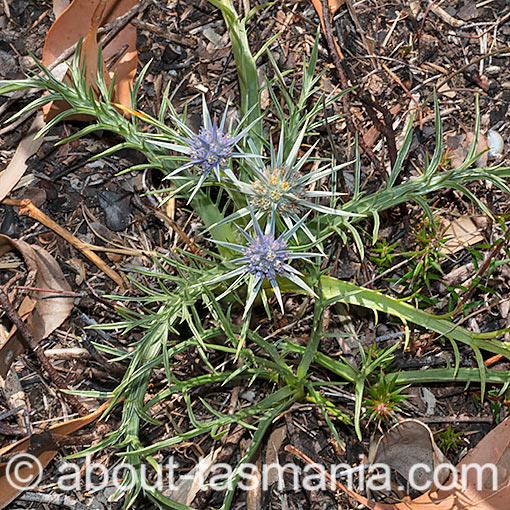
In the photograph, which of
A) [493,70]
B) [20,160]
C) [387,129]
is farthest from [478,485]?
[20,160]

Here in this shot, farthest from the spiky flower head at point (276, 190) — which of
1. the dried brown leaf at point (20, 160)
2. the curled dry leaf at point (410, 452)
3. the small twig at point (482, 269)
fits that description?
the dried brown leaf at point (20, 160)

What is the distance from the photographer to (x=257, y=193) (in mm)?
1666

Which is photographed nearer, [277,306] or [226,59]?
[277,306]

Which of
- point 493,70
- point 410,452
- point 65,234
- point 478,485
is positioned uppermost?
point 65,234

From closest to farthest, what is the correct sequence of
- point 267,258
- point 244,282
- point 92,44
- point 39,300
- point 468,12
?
point 267,258, point 244,282, point 92,44, point 39,300, point 468,12

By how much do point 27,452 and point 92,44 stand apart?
1.39m

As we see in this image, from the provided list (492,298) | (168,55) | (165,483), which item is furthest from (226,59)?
(165,483)

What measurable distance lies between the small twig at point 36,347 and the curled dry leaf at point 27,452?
7 cm

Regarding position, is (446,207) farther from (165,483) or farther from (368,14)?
(165,483)

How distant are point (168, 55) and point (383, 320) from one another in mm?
1358

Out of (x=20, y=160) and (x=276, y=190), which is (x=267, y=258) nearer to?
(x=276, y=190)

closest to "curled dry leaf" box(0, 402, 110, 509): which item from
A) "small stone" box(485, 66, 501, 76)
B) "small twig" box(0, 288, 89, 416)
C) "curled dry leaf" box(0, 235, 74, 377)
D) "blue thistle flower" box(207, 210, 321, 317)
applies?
"small twig" box(0, 288, 89, 416)

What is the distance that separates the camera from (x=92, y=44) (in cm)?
210

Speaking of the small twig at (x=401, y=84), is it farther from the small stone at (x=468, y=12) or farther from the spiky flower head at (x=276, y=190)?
the spiky flower head at (x=276, y=190)
